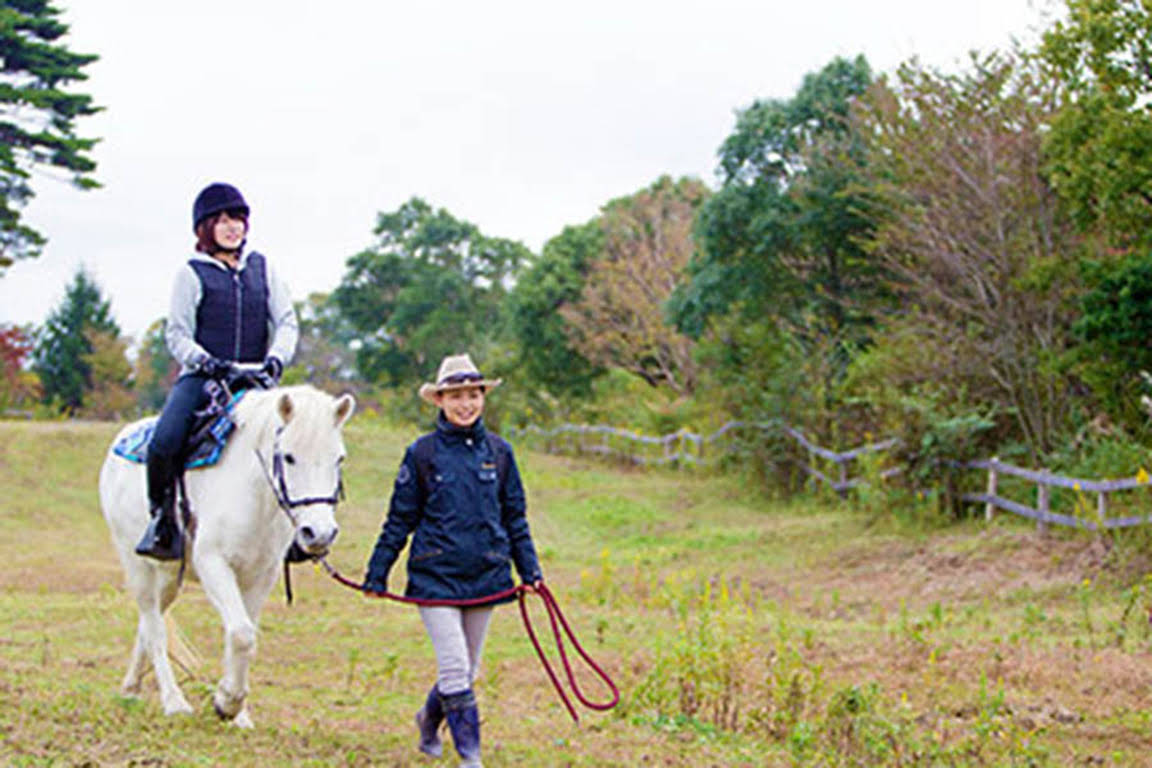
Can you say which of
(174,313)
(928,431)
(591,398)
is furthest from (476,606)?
(591,398)

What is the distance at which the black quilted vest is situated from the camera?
665 centimetres

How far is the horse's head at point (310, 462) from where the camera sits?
5453 millimetres

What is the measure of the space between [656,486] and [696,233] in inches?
219

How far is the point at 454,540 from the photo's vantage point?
542 cm

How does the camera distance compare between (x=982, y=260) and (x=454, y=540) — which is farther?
(x=982, y=260)

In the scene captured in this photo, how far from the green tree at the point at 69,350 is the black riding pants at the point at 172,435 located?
167ft

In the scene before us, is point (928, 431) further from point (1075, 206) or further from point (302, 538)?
point (302, 538)

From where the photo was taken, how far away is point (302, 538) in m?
5.42

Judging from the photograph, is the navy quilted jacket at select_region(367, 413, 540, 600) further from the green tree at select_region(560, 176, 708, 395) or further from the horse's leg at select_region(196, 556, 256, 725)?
the green tree at select_region(560, 176, 708, 395)

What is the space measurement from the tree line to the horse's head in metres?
10.6

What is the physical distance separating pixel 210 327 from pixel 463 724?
266cm

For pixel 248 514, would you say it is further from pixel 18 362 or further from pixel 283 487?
pixel 18 362

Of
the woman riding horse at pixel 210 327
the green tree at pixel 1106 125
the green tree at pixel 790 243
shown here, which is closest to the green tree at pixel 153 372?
the green tree at pixel 790 243

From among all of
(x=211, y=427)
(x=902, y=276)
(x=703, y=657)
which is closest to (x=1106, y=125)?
(x=902, y=276)
